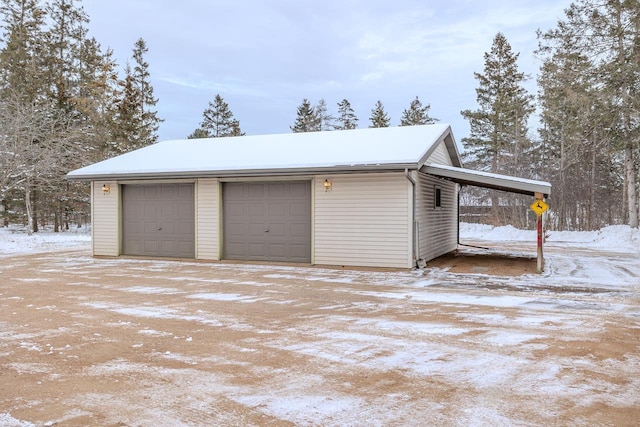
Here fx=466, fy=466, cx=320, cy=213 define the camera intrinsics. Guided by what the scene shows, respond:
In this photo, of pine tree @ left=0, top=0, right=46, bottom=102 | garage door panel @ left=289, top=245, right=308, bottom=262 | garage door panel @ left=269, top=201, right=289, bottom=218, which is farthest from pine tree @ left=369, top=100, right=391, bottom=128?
garage door panel @ left=289, top=245, right=308, bottom=262

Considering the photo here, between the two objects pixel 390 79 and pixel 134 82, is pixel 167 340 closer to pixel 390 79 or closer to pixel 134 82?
pixel 390 79

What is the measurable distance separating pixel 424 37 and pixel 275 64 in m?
12.2

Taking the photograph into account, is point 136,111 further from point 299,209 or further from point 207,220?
point 299,209

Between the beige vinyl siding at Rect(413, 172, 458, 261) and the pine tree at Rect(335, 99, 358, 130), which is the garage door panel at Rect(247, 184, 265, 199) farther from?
the pine tree at Rect(335, 99, 358, 130)

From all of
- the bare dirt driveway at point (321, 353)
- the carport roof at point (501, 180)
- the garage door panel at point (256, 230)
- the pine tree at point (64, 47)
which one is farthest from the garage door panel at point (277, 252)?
the pine tree at point (64, 47)

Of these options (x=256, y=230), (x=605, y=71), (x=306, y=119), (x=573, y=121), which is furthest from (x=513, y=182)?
(x=306, y=119)

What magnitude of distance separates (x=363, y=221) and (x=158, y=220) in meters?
5.81

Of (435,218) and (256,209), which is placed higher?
(256,209)

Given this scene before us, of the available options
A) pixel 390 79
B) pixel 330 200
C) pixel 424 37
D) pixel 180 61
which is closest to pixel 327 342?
pixel 330 200

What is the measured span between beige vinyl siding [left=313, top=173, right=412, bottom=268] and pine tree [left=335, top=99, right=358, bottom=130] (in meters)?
27.7

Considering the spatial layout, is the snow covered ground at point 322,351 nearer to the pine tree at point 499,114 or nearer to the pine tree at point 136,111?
the pine tree at point 136,111

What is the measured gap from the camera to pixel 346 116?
3797cm

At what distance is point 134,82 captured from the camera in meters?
28.4

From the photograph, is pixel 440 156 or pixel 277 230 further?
pixel 440 156
